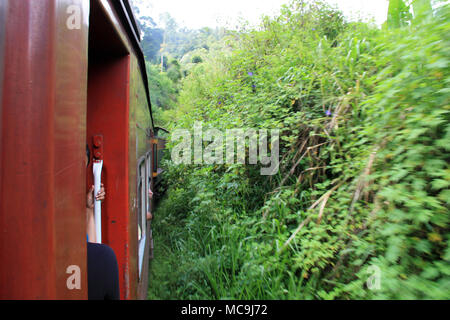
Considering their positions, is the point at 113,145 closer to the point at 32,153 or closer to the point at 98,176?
the point at 98,176

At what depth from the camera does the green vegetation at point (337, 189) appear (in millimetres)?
1305

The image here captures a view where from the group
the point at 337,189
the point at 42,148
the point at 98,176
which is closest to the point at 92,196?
the point at 98,176

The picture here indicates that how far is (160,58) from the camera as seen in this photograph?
3125cm

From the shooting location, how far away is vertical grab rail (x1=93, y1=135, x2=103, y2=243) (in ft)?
4.94

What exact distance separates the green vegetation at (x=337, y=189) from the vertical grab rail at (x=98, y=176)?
140cm

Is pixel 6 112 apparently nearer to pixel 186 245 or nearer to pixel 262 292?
pixel 262 292

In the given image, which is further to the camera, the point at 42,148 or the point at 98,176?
the point at 98,176

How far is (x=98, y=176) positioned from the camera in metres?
1.50

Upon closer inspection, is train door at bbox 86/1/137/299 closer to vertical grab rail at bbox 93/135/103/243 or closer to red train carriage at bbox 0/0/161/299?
vertical grab rail at bbox 93/135/103/243

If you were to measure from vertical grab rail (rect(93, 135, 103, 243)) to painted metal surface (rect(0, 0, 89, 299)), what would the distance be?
902 mm

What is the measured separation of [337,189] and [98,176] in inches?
88.7

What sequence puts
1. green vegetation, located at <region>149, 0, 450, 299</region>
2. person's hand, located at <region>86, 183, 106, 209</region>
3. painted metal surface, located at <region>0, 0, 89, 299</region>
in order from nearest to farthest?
painted metal surface, located at <region>0, 0, 89, 299</region> → green vegetation, located at <region>149, 0, 450, 299</region> → person's hand, located at <region>86, 183, 106, 209</region>

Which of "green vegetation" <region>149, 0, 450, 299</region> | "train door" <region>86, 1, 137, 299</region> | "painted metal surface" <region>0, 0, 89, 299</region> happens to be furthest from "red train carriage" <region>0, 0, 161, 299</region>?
"green vegetation" <region>149, 0, 450, 299</region>

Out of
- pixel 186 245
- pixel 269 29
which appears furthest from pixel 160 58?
pixel 186 245
